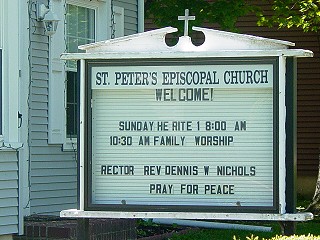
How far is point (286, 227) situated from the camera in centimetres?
677

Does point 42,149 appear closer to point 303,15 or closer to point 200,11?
point 200,11

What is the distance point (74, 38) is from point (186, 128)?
5.33m

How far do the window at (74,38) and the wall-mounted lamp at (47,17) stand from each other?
723mm

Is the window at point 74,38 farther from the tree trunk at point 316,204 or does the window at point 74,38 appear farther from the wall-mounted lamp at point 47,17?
the tree trunk at point 316,204

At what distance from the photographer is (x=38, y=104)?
11.0m

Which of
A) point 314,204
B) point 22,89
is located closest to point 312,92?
point 314,204

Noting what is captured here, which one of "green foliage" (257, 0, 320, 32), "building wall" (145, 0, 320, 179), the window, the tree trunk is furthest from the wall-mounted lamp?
"building wall" (145, 0, 320, 179)

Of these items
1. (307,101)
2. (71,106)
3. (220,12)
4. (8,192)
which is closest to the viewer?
(8,192)

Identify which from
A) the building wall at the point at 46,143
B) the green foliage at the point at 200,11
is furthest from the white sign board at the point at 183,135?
the green foliage at the point at 200,11

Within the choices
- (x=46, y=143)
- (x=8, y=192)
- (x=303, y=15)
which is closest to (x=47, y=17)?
(x=46, y=143)

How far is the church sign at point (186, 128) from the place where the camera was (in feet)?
22.1

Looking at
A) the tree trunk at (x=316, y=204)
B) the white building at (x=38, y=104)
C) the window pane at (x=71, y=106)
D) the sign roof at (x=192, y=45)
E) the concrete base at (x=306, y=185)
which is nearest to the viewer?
the sign roof at (x=192, y=45)

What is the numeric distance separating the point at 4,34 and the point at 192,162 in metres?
3.85

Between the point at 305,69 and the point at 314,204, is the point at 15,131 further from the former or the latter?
the point at 305,69
